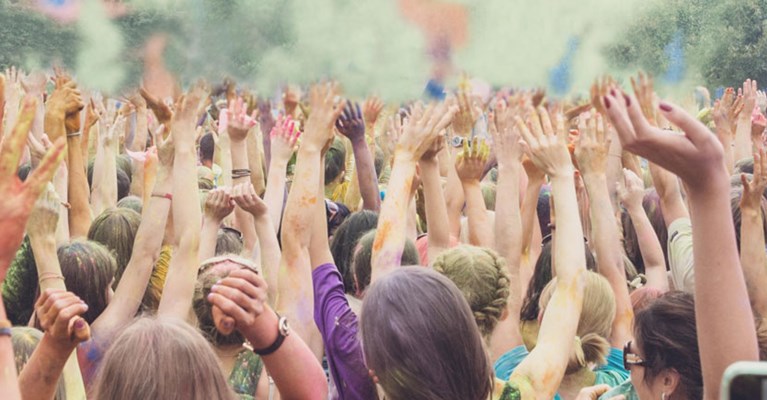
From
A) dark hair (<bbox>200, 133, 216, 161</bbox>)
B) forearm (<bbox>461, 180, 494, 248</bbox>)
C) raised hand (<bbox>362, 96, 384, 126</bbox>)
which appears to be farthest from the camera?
dark hair (<bbox>200, 133, 216, 161</bbox>)

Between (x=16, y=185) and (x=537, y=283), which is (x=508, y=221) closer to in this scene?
(x=537, y=283)

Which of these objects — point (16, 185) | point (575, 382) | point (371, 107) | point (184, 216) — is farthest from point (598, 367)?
point (16, 185)

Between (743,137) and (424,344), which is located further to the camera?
(743,137)

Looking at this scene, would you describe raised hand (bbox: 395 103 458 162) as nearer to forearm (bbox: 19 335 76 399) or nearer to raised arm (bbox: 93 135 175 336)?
raised arm (bbox: 93 135 175 336)

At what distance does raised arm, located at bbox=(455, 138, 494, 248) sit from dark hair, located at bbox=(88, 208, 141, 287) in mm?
1773

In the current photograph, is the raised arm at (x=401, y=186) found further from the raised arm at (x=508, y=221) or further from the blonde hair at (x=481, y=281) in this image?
the raised arm at (x=508, y=221)

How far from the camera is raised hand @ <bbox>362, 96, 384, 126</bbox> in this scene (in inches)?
211

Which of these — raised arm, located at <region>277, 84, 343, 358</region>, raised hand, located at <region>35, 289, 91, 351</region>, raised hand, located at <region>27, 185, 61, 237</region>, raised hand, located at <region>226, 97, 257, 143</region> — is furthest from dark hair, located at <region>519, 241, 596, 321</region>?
raised hand, located at <region>35, 289, 91, 351</region>

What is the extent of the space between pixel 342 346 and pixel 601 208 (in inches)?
72.5

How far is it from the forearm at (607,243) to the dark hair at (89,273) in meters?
2.27

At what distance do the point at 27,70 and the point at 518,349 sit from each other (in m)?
3.05

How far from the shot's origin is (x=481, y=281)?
3.45 metres

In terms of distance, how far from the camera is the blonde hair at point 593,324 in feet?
12.1

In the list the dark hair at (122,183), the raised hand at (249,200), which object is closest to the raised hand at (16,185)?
the raised hand at (249,200)
